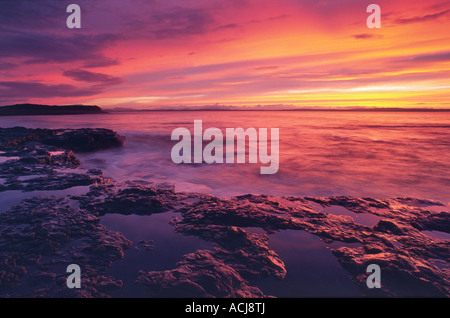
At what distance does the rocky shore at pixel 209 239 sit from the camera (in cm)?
309

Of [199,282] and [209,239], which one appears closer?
[199,282]

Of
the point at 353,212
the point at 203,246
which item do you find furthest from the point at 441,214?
the point at 203,246

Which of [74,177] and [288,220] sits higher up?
[74,177]

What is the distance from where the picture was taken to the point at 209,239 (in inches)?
164

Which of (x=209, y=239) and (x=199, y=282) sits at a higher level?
(x=209, y=239)

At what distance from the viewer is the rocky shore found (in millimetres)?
3092

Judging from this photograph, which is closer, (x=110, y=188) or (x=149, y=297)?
(x=149, y=297)

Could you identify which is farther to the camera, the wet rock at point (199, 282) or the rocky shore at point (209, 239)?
the rocky shore at point (209, 239)

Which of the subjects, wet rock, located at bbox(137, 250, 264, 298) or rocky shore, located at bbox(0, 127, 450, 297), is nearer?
wet rock, located at bbox(137, 250, 264, 298)

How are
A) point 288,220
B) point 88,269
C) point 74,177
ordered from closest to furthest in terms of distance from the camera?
point 88,269 < point 288,220 < point 74,177
